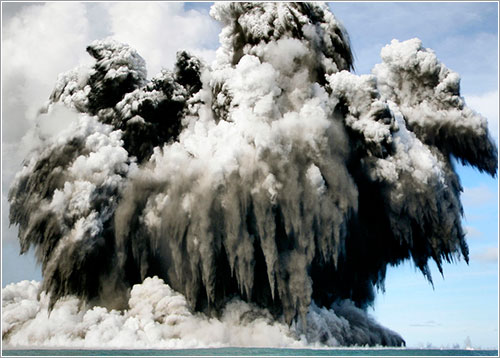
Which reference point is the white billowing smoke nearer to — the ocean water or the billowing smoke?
the billowing smoke

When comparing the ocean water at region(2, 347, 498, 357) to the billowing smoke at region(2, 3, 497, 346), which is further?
the billowing smoke at region(2, 3, 497, 346)

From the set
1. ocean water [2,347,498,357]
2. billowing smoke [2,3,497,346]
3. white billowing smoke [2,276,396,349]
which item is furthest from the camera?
billowing smoke [2,3,497,346]

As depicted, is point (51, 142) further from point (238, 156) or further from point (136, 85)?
point (238, 156)

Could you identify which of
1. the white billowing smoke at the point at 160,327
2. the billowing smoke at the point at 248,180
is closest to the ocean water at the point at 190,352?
the white billowing smoke at the point at 160,327

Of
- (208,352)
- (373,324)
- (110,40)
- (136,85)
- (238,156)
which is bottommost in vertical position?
(208,352)

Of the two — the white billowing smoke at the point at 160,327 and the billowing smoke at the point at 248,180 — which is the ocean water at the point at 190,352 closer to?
the white billowing smoke at the point at 160,327

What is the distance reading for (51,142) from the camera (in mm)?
50469

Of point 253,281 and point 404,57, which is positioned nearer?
point 253,281

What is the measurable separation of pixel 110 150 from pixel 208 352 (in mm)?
17424

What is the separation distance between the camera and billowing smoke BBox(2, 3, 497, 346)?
44750 millimetres

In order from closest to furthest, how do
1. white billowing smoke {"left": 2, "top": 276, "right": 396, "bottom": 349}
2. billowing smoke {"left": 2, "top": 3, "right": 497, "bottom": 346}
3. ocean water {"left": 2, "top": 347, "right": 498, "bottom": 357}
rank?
ocean water {"left": 2, "top": 347, "right": 498, "bottom": 357} < white billowing smoke {"left": 2, "top": 276, "right": 396, "bottom": 349} < billowing smoke {"left": 2, "top": 3, "right": 497, "bottom": 346}

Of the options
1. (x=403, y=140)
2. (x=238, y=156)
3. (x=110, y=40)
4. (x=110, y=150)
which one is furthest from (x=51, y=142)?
(x=403, y=140)

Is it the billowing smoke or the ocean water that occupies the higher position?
the billowing smoke

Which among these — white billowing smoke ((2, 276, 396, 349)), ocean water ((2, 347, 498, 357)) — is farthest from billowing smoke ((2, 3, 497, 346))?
ocean water ((2, 347, 498, 357))
